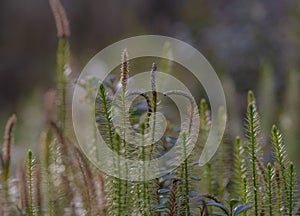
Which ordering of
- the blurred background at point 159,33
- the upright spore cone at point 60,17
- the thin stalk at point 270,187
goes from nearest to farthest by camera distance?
the thin stalk at point 270,187, the upright spore cone at point 60,17, the blurred background at point 159,33

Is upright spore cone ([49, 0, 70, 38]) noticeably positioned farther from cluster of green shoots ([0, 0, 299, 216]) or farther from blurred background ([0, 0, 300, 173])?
blurred background ([0, 0, 300, 173])

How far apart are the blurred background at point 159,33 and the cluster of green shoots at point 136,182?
957mm

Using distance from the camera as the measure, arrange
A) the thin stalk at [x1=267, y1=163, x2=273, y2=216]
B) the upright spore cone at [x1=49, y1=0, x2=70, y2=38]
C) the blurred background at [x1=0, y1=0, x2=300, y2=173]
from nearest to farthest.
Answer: the thin stalk at [x1=267, y1=163, x2=273, y2=216] < the upright spore cone at [x1=49, y1=0, x2=70, y2=38] < the blurred background at [x1=0, y1=0, x2=300, y2=173]

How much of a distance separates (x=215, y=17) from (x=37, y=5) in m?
1.92

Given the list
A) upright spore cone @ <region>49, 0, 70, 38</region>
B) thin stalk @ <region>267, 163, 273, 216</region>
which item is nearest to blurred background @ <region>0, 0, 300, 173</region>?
upright spore cone @ <region>49, 0, 70, 38</region>

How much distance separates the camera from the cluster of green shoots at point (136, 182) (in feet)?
2.20

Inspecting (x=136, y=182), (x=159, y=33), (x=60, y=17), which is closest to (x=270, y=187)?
(x=136, y=182)

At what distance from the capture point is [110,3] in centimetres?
578

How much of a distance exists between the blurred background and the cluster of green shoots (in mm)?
957

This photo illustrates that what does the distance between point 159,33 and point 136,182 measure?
422cm

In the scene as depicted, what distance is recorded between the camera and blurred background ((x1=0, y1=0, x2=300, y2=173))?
11.7 ft

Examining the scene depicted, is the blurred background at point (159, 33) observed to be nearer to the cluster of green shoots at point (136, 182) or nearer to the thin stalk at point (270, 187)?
the cluster of green shoots at point (136, 182)

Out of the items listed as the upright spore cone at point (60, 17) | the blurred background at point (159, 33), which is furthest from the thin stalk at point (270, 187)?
the blurred background at point (159, 33)

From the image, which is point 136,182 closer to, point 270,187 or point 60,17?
point 270,187
